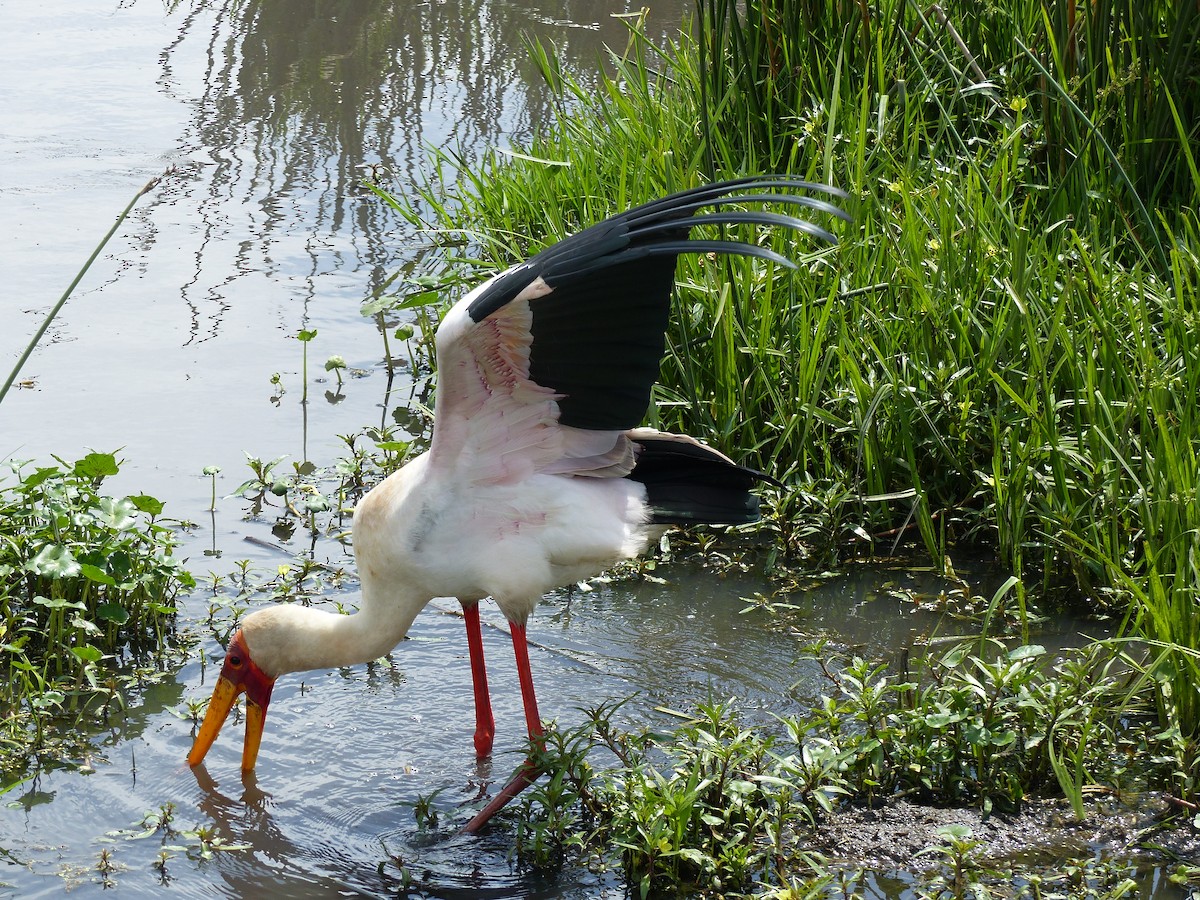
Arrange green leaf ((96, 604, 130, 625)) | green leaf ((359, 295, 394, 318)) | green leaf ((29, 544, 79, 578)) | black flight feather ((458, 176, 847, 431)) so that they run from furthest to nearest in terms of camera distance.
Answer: green leaf ((359, 295, 394, 318)) < green leaf ((96, 604, 130, 625)) < green leaf ((29, 544, 79, 578)) < black flight feather ((458, 176, 847, 431))

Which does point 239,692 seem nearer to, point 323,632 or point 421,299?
point 323,632

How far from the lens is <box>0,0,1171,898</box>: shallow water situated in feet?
9.72

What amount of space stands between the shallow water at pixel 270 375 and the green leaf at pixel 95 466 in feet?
1.44

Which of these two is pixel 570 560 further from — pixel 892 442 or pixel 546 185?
pixel 546 185

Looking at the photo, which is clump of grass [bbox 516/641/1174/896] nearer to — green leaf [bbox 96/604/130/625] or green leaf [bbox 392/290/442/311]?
green leaf [bbox 96/604/130/625]

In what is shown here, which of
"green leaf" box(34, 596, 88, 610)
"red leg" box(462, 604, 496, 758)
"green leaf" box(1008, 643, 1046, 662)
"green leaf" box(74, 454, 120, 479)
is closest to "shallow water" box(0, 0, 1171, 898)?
"red leg" box(462, 604, 496, 758)

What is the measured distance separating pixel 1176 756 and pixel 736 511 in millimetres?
1051

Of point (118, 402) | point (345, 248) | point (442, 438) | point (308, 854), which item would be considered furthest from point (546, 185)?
point (308, 854)

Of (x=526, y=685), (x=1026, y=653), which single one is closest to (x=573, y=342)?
(x=526, y=685)

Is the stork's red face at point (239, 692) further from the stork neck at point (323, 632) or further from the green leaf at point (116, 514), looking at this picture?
the green leaf at point (116, 514)

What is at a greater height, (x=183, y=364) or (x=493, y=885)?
(x=183, y=364)

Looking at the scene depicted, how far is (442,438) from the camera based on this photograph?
312 cm

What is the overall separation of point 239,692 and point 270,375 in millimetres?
1907

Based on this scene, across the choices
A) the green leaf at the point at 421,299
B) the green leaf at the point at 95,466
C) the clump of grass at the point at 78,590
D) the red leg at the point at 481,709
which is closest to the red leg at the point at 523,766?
the red leg at the point at 481,709
